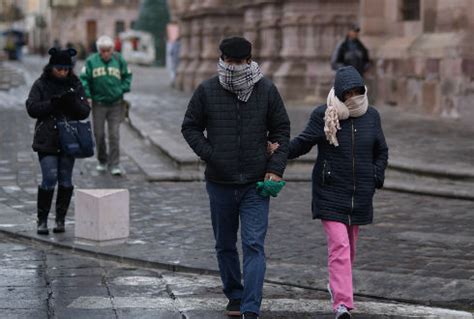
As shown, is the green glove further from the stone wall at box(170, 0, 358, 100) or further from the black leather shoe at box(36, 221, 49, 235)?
the stone wall at box(170, 0, 358, 100)

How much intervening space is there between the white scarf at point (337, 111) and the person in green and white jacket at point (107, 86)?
24.2 feet

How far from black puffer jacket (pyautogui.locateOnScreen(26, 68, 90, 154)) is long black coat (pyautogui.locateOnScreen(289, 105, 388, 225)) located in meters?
3.28

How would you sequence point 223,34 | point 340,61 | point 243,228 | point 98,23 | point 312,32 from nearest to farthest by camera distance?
point 243,228, point 340,61, point 312,32, point 223,34, point 98,23

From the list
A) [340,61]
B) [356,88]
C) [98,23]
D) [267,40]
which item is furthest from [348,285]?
[98,23]

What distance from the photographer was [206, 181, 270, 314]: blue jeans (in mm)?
6637

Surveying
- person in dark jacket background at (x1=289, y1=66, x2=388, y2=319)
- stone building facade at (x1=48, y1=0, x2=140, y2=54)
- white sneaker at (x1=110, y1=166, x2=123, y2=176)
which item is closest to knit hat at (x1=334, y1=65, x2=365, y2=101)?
person in dark jacket background at (x1=289, y1=66, x2=388, y2=319)

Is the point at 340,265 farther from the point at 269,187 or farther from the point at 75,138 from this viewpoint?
the point at 75,138

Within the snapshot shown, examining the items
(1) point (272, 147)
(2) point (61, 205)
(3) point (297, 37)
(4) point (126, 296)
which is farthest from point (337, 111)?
(3) point (297, 37)

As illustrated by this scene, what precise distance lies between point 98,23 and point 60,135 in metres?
83.4

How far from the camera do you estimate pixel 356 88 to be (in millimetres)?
6793

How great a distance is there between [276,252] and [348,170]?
92.6 inches

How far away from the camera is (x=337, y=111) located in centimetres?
679

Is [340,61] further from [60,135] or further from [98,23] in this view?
[98,23]

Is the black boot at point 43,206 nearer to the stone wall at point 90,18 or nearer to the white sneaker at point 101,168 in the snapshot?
the white sneaker at point 101,168
